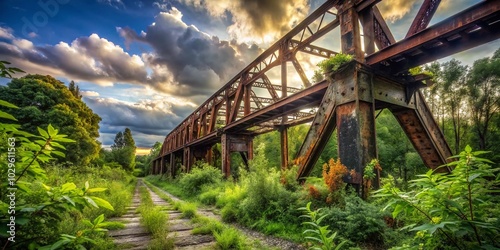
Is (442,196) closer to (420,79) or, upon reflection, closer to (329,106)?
(329,106)

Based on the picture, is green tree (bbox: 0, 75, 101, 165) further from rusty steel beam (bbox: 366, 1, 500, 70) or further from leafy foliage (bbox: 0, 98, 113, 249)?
rusty steel beam (bbox: 366, 1, 500, 70)

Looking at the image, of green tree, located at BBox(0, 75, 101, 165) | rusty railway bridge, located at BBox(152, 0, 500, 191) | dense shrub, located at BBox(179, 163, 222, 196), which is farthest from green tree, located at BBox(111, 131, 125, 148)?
rusty railway bridge, located at BBox(152, 0, 500, 191)

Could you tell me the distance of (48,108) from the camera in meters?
18.5

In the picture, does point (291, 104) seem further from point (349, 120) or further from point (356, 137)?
point (356, 137)

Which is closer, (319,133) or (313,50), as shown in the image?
(319,133)

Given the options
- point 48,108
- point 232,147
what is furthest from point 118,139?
point 232,147

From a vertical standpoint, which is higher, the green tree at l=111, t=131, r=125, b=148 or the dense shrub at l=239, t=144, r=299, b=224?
the green tree at l=111, t=131, r=125, b=148

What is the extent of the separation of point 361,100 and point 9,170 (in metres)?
5.79

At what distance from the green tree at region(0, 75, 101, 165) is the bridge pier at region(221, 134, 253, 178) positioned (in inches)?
555

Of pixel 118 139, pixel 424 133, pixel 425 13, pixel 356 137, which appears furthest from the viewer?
pixel 118 139

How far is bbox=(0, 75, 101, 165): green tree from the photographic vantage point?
16875 mm

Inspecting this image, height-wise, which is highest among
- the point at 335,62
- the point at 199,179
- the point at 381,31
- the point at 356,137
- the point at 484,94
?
the point at 484,94

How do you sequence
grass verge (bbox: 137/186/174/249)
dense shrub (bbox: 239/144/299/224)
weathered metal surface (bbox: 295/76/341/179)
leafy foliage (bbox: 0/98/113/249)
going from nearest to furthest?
leafy foliage (bbox: 0/98/113/249) → grass verge (bbox: 137/186/174/249) → dense shrub (bbox: 239/144/299/224) → weathered metal surface (bbox: 295/76/341/179)

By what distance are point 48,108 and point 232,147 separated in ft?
56.0
